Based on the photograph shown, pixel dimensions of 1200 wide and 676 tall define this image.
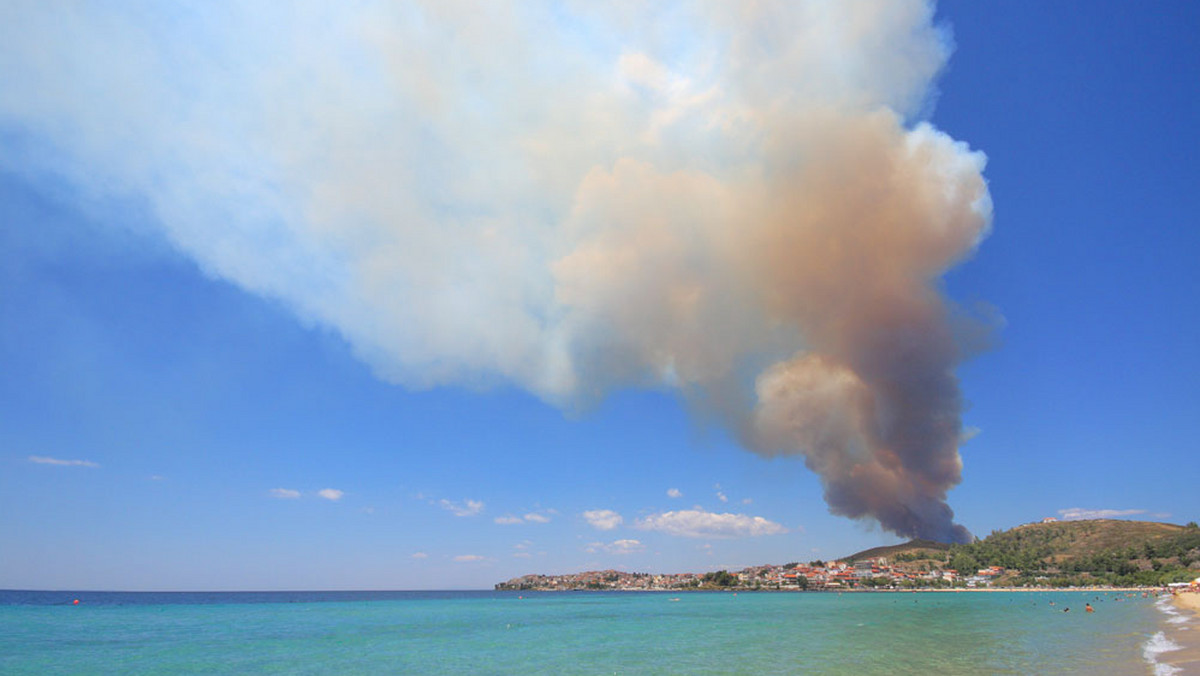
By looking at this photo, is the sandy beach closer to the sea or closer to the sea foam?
the sea

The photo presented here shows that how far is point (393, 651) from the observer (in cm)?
4416

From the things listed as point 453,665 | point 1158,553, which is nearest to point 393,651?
point 453,665

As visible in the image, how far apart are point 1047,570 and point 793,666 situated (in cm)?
20929

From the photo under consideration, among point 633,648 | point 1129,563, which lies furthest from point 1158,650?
point 1129,563

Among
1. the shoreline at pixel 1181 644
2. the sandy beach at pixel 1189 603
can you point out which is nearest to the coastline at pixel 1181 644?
the shoreline at pixel 1181 644

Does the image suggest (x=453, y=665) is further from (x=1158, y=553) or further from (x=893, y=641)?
(x=1158, y=553)

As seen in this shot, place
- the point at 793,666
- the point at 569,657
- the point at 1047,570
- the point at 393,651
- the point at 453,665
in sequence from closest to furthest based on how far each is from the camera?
the point at 793,666, the point at 453,665, the point at 569,657, the point at 393,651, the point at 1047,570

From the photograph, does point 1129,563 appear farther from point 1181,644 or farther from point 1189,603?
point 1181,644

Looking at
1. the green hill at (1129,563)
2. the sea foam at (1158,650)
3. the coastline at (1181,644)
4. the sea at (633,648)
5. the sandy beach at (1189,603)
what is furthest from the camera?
the green hill at (1129,563)

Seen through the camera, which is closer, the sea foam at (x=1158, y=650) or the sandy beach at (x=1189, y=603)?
the sea foam at (x=1158, y=650)

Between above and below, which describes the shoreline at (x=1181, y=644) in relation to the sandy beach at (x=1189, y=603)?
above

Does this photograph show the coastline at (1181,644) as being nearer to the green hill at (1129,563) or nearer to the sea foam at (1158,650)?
the sea foam at (1158,650)

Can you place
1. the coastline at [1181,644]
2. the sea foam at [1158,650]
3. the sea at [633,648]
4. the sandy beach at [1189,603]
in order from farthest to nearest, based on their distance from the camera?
the sandy beach at [1189,603]
the sea at [633,648]
the coastline at [1181,644]
the sea foam at [1158,650]

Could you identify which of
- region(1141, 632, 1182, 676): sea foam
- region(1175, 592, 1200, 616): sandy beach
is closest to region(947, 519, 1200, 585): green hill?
region(1175, 592, 1200, 616): sandy beach
